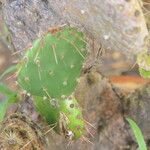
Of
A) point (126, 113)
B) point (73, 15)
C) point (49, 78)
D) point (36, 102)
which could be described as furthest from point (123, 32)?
point (126, 113)

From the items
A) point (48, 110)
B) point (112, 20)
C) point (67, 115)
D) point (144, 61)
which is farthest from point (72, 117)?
point (112, 20)

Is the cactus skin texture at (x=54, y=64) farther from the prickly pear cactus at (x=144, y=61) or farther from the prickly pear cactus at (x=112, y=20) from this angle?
the prickly pear cactus at (x=144, y=61)

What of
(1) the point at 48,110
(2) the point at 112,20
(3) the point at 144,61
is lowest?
(1) the point at 48,110

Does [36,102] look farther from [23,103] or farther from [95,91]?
[95,91]

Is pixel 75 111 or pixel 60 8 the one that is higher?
pixel 60 8

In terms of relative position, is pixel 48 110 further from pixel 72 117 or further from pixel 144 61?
pixel 144 61

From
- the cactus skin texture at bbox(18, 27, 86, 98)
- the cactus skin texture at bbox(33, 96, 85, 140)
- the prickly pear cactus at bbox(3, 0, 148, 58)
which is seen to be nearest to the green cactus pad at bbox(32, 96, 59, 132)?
the cactus skin texture at bbox(33, 96, 85, 140)

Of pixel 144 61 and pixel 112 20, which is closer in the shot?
pixel 112 20
